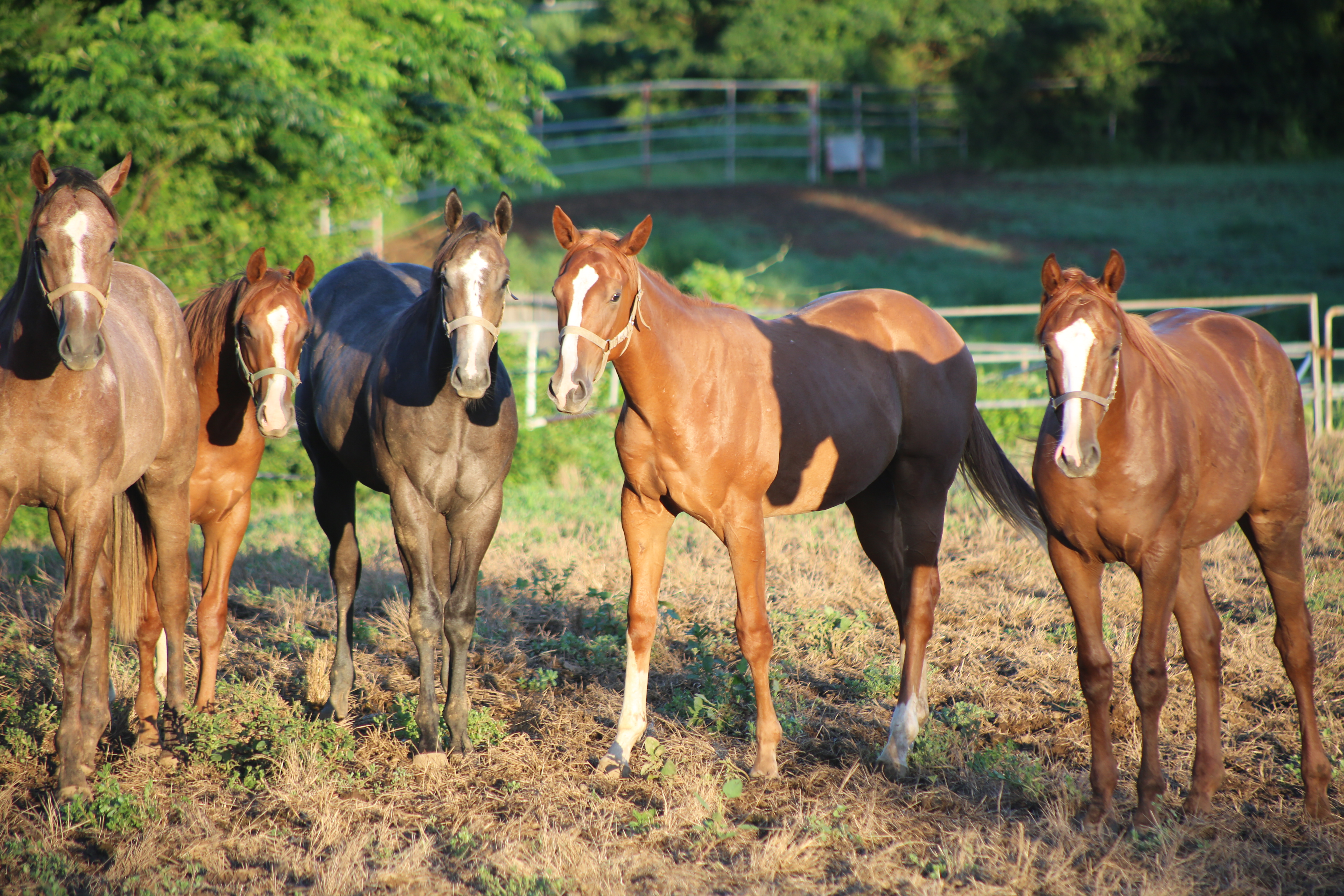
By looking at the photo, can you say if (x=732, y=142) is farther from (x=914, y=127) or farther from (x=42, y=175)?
(x=42, y=175)

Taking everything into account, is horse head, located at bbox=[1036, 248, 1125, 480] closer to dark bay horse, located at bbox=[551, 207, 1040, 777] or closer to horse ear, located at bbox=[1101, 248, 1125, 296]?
horse ear, located at bbox=[1101, 248, 1125, 296]

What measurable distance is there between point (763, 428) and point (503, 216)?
130 cm

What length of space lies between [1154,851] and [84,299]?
3.81m

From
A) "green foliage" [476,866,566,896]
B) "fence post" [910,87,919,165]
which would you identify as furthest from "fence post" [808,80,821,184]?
"green foliage" [476,866,566,896]

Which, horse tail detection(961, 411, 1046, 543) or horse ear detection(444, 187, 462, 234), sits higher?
horse ear detection(444, 187, 462, 234)

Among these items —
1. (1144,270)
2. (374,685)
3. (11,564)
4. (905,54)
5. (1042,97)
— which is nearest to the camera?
(374,685)

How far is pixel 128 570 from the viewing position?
13.9ft

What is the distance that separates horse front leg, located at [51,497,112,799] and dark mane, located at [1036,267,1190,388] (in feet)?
10.8

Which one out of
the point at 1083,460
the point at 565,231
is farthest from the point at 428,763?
the point at 1083,460

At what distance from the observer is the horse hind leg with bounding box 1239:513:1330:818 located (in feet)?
11.6

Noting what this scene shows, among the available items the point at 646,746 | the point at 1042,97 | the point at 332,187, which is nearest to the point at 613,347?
the point at 646,746

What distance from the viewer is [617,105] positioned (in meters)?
27.7

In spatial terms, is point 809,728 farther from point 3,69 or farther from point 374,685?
point 3,69

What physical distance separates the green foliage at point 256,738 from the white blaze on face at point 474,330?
5.30ft
